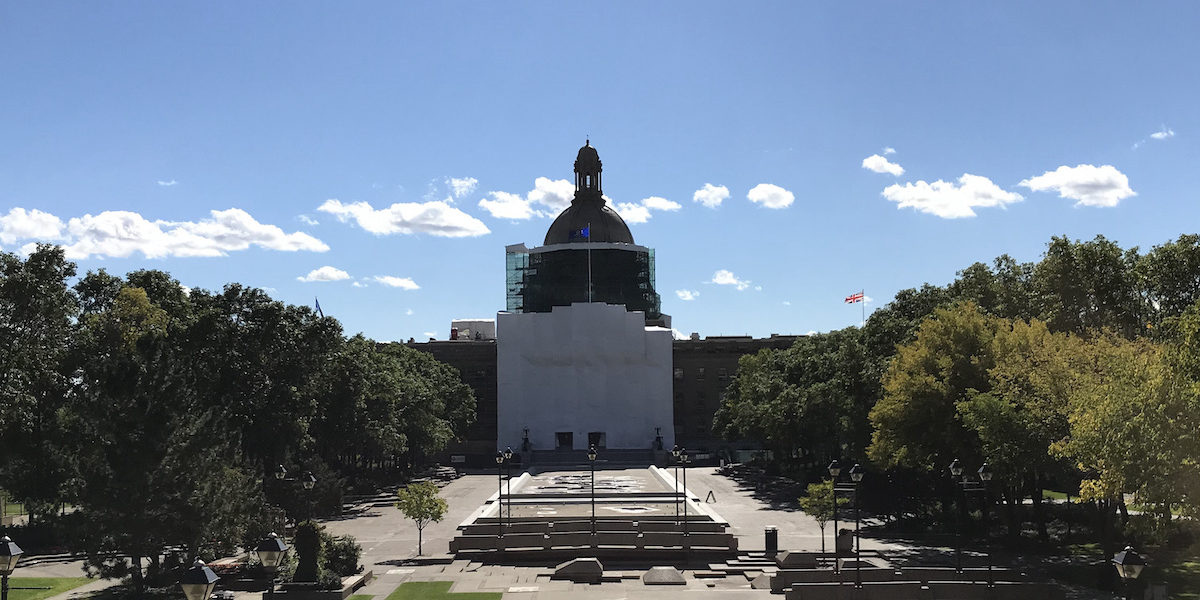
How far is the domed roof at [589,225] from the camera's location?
119 metres

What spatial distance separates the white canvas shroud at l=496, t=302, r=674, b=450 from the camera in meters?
112

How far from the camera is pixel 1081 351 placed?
3388cm

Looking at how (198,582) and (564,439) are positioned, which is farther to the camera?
(564,439)

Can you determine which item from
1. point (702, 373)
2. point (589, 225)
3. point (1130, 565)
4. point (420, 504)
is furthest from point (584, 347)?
point (1130, 565)

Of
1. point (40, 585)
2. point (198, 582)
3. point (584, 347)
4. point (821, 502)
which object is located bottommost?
point (40, 585)

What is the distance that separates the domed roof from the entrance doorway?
74.8 feet

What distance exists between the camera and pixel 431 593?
32906 mm

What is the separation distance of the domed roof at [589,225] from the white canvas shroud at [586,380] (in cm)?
980

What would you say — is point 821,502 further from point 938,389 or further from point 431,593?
point 431,593

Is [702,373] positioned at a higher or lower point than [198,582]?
higher

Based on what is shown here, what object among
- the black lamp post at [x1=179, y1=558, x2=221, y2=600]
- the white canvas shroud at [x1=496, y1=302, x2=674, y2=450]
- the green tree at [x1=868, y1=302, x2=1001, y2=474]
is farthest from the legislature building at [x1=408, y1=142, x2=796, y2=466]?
the black lamp post at [x1=179, y1=558, x2=221, y2=600]

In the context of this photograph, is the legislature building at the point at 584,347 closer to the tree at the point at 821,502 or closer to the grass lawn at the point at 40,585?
the tree at the point at 821,502

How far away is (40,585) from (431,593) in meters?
14.4

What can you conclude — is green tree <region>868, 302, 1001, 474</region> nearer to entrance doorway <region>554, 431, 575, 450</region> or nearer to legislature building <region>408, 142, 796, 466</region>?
legislature building <region>408, 142, 796, 466</region>
